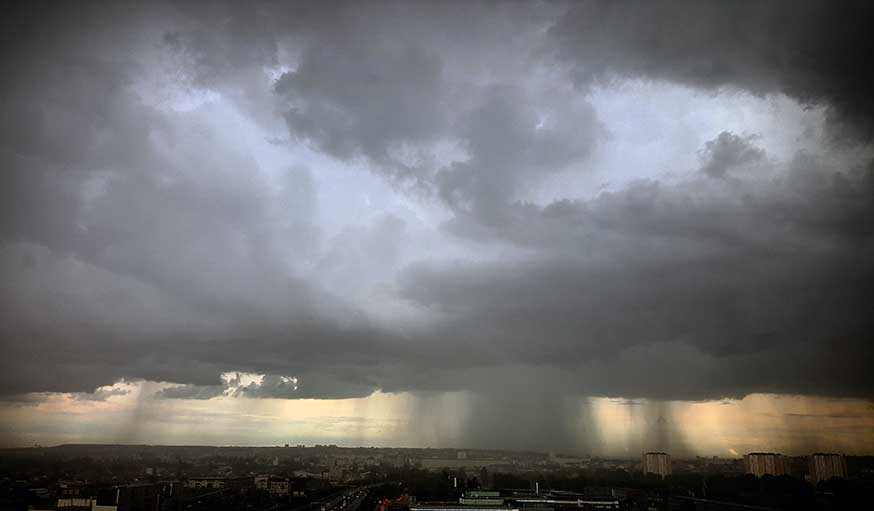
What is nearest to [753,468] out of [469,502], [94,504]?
[469,502]

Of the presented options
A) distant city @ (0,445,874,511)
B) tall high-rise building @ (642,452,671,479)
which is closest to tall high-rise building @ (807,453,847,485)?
distant city @ (0,445,874,511)

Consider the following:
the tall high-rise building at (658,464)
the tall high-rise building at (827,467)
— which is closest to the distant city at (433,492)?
the tall high-rise building at (827,467)

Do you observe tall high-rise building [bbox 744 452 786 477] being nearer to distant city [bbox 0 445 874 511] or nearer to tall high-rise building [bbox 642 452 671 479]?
distant city [bbox 0 445 874 511]

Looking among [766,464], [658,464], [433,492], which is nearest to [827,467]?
[766,464]

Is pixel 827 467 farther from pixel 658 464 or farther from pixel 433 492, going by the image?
pixel 433 492

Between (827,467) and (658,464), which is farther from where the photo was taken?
(658,464)

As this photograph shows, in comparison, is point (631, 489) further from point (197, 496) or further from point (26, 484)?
point (26, 484)
